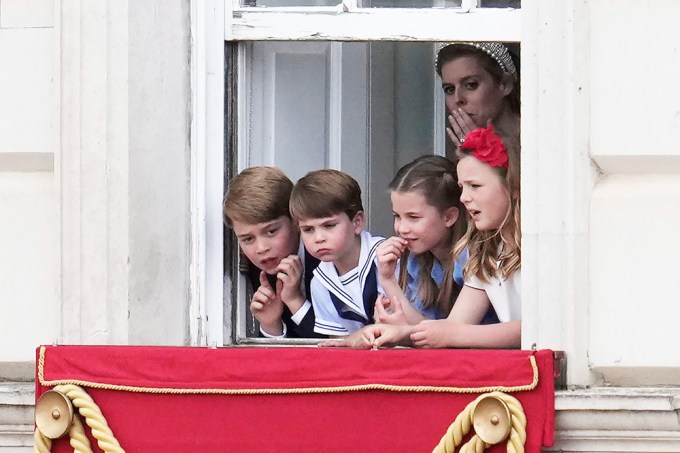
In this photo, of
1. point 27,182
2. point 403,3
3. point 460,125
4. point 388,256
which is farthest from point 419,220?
point 27,182

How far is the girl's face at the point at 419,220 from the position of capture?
6121 millimetres

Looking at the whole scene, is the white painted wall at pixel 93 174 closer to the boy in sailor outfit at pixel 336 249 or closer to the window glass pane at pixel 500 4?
the boy in sailor outfit at pixel 336 249

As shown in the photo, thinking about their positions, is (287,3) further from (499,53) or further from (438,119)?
(438,119)

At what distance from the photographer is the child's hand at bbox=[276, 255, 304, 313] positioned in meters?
6.23

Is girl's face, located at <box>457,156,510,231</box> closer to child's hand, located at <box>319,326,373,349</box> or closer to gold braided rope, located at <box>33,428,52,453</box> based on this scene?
child's hand, located at <box>319,326,373,349</box>

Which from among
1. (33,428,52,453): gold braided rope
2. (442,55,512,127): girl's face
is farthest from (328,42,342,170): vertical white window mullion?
(33,428,52,453): gold braided rope

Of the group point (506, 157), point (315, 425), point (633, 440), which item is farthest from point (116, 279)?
point (633, 440)

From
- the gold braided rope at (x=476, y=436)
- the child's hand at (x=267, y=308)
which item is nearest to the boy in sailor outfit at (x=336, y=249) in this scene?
the child's hand at (x=267, y=308)

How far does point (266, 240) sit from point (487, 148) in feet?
2.73

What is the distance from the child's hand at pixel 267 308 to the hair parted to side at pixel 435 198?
0.42 m

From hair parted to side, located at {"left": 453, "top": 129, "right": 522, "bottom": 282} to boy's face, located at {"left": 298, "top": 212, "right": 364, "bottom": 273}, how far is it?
0.48 metres

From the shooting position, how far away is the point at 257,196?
6.09 meters

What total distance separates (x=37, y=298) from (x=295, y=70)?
120cm

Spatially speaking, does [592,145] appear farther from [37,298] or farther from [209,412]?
[37,298]
